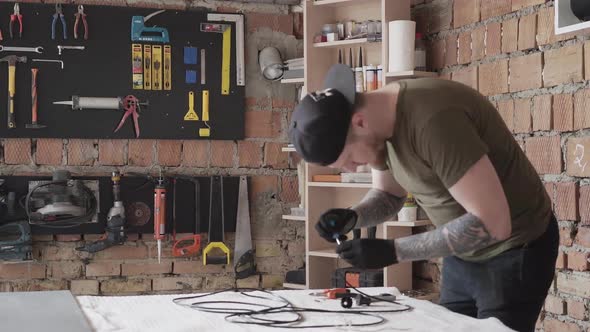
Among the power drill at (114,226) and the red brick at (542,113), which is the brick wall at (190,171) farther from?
the red brick at (542,113)

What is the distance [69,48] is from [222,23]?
78cm

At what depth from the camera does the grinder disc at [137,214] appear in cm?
388

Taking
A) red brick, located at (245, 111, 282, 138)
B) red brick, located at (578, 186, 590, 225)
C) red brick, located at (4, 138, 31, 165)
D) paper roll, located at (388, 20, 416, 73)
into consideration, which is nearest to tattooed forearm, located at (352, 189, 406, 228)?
red brick, located at (578, 186, 590, 225)

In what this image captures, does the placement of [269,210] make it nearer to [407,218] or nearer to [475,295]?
[407,218]

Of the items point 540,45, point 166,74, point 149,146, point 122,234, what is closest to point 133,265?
point 122,234

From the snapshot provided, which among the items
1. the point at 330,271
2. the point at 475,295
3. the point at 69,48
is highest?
the point at 69,48

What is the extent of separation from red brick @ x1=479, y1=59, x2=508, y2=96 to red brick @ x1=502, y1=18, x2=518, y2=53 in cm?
6

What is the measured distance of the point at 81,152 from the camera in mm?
3873

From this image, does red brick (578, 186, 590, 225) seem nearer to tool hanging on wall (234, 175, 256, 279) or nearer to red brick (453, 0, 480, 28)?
red brick (453, 0, 480, 28)

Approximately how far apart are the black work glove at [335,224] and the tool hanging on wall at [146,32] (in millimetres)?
2243

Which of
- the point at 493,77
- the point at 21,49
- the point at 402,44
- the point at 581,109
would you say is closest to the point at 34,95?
the point at 21,49

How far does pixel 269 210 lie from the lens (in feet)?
13.5

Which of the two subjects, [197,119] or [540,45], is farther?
[197,119]

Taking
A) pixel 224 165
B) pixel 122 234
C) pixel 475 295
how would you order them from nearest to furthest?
pixel 475 295 → pixel 122 234 → pixel 224 165
